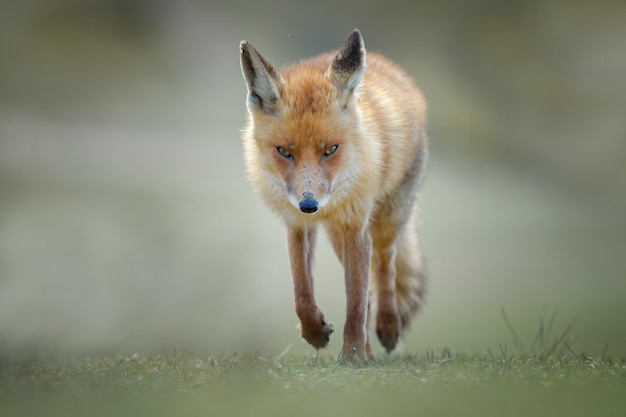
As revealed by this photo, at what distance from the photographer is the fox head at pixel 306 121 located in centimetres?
524

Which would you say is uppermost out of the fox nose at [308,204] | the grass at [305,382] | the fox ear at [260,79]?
the fox ear at [260,79]

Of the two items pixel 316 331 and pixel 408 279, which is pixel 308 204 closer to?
pixel 316 331

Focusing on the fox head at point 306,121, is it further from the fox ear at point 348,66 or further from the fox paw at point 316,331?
the fox paw at point 316,331

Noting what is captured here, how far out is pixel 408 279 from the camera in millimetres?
7289

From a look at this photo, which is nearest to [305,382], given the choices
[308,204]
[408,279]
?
[308,204]

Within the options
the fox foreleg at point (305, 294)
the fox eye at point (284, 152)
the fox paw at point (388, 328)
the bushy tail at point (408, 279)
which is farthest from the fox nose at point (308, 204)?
the bushy tail at point (408, 279)

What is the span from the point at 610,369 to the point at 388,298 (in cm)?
212

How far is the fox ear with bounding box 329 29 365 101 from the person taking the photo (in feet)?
17.8

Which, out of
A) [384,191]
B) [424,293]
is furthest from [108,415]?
[424,293]

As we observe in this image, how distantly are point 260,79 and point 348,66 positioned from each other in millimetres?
550

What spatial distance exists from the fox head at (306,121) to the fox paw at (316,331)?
754 millimetres

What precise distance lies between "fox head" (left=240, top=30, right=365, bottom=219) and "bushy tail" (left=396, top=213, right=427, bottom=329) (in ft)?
6.20

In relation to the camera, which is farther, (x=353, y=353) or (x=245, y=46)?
(x=353, y=353)

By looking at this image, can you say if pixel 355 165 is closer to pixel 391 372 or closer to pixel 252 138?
pixel 252 138
